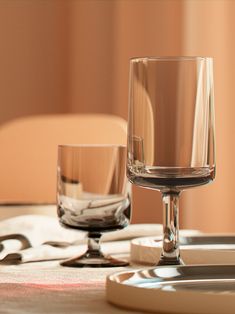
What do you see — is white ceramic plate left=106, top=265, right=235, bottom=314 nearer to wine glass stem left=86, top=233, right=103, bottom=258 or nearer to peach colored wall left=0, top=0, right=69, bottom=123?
wine glass stem left=86, top=233, right=103, bottom=258

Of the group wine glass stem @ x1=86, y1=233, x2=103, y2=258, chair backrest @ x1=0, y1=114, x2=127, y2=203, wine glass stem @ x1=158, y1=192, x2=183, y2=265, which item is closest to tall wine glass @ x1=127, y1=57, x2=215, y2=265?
wine glass stem @ x1=158, y1=192, x2=183, y2=265

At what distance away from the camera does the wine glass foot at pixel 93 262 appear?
108 centimetres

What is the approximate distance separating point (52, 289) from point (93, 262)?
0.81 ft

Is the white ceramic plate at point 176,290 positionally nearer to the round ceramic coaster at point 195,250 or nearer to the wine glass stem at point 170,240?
the wine glass stem at point 170,240

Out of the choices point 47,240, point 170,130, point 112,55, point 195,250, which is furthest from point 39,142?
point 170,130

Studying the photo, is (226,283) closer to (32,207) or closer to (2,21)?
(32,207)

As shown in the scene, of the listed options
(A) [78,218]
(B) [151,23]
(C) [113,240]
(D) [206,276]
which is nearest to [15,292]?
(D) [206,276]

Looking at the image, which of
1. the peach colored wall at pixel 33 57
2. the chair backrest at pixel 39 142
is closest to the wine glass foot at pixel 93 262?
the chair backrest at pixel 39 142

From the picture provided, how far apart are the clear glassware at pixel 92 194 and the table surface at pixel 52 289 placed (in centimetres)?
6

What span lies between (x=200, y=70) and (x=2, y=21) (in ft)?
8.94

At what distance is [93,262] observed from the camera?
1.09m

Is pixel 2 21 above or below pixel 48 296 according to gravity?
above

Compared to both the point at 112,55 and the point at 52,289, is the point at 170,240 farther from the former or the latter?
the point at 112,55

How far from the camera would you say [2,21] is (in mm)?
3562
